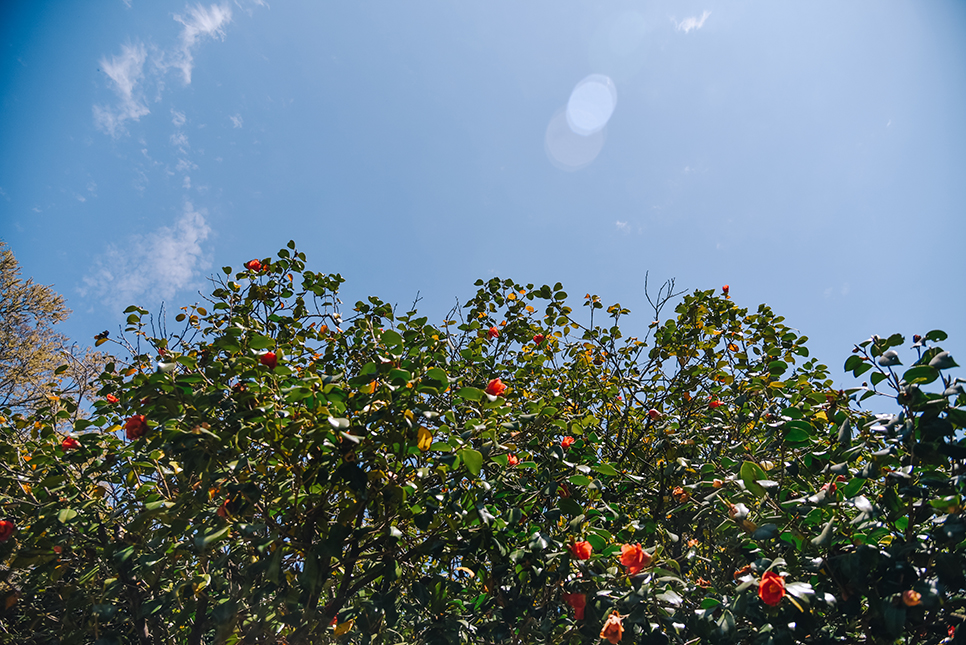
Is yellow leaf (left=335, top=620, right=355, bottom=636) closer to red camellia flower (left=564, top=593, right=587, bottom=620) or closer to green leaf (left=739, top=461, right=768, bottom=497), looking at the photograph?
red camellia flower (left=564, top=593, right=587, bottom=620)

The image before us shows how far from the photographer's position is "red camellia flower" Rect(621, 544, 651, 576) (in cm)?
163

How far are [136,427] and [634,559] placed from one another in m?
2.14

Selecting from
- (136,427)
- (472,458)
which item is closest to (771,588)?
(472,458)

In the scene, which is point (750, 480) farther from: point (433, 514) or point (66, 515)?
point (66, 515)

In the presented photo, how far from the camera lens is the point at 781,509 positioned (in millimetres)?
1688

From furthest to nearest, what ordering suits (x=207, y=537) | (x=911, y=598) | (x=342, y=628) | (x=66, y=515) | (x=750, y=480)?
(x=342, y=628) < (x=66, y=515) < (x=750, y=480) < (x=207, y=537) < (x=911, y=598)

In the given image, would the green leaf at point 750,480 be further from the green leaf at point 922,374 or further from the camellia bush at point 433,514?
the green leaf at point 922,374

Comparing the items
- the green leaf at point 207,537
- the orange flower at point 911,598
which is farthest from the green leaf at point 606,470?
the green leaf at point 207,537

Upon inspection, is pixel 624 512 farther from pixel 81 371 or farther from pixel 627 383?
pixel 81 371

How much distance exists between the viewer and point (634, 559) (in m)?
1.63

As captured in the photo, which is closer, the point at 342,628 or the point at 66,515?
the point at 66,515

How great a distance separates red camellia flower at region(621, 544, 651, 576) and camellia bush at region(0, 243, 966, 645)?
0.04 ft

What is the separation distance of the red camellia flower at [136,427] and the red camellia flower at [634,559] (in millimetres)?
2084

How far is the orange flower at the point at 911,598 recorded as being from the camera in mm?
1320
